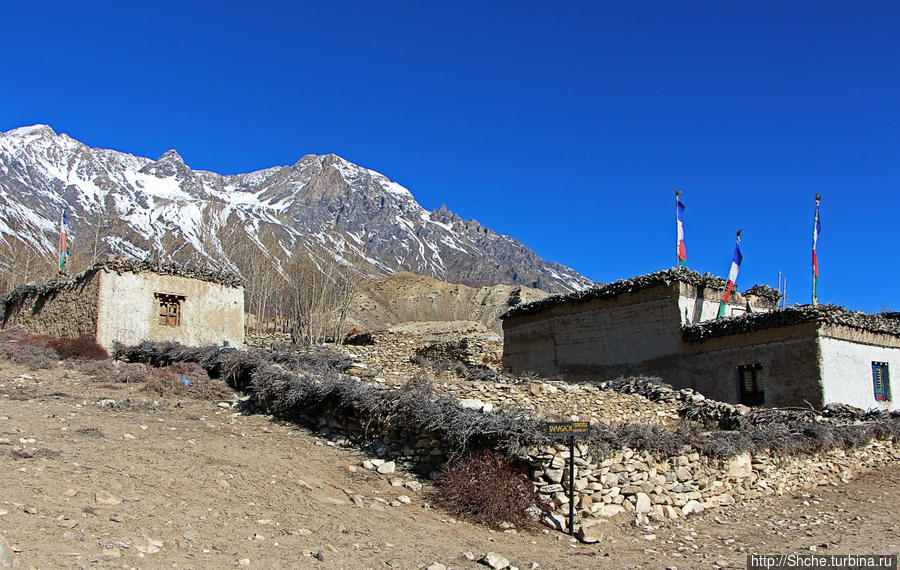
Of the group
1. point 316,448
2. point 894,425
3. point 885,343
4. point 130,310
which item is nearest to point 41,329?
point 130,310

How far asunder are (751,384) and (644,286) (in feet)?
15.0

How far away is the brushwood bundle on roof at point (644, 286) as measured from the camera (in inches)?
813

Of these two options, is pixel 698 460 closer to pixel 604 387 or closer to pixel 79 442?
pixel 604 387

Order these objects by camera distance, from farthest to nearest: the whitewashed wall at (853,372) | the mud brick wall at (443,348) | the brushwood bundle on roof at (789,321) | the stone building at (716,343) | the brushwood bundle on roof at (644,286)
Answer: the mud brick wall at (443,348) → the brushwood bundle on roof at (644,286) → the stone building at (716,343) → the brushwood bundle on roof at (789,321) → the whitewashed wall at (853,372)

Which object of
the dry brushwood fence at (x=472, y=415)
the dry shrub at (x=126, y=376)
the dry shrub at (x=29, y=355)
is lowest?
the dry brushwood fence at (x=472, y=415)

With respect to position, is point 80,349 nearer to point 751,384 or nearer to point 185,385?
point 185,385

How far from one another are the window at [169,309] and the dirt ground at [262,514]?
8832mm

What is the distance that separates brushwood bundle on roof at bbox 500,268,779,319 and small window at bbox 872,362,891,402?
14.5ft

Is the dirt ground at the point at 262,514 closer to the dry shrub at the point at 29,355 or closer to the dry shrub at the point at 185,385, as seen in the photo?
the dry shrub at the point at 185,385

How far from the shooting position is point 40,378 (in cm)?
1658

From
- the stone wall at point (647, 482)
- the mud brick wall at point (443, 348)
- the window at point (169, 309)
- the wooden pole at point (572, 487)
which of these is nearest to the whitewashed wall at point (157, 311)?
the window at point (169, 309)

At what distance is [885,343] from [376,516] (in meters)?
18.9

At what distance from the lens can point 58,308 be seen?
75.0 feet

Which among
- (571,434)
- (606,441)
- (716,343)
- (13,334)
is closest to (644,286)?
(716,343)
